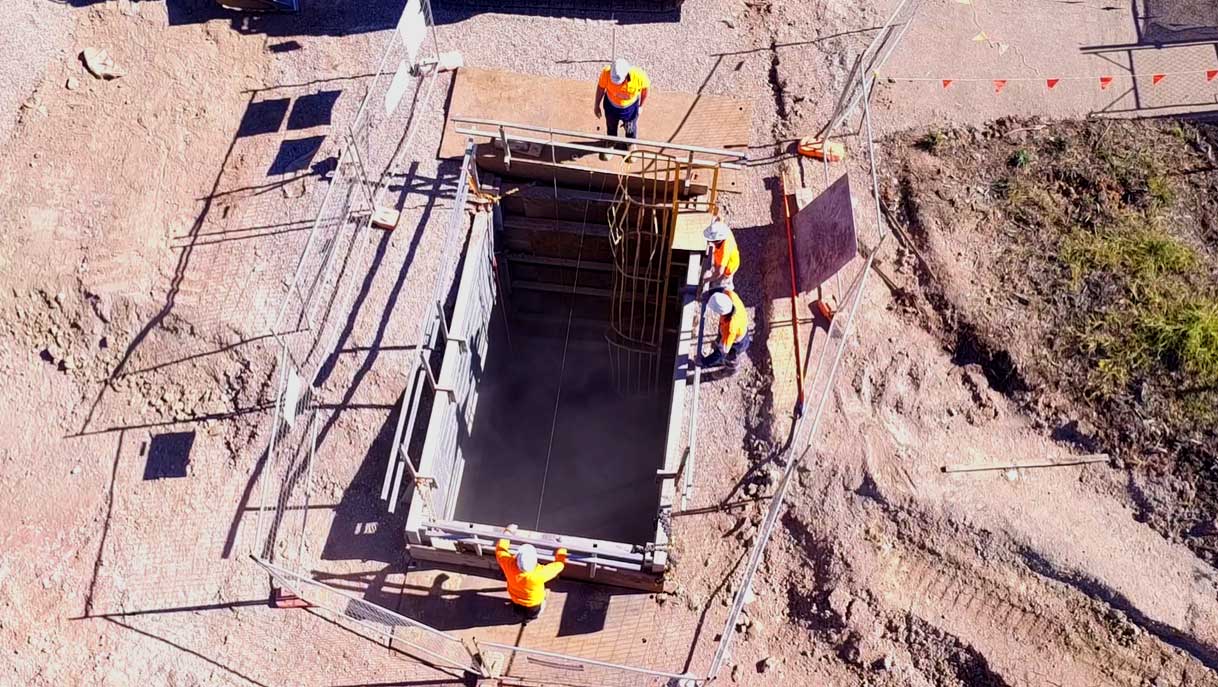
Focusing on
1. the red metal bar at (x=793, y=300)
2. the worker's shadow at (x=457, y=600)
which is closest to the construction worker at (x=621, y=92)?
the red metal bar at (x=793, y=300)

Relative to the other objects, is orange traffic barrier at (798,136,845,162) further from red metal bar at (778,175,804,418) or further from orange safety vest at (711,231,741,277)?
orange safety vest at (711,231,741,277)

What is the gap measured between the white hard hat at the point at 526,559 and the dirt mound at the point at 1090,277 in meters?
7.15

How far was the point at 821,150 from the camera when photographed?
579 inches

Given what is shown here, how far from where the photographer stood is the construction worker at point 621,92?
1313 cm

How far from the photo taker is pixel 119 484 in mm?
12797

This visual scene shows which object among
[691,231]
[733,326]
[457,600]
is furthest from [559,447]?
[733,326]

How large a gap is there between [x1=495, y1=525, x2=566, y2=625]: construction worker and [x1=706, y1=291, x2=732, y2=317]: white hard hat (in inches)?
156

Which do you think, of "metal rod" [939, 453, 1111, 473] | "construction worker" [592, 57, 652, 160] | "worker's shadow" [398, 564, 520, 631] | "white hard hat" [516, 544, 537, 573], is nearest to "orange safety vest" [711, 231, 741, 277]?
"construction worker" [592, 57, 652, 160]

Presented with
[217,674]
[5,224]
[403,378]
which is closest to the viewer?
[217,674]

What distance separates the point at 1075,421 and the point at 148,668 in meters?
13.7

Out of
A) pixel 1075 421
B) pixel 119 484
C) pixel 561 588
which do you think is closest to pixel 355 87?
pixel 119 484

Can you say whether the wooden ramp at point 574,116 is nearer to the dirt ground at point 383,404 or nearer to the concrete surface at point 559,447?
the dirt ground at point 383,404

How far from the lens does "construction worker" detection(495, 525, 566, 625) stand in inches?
418

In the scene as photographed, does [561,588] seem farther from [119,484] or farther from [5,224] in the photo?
[5,224]
